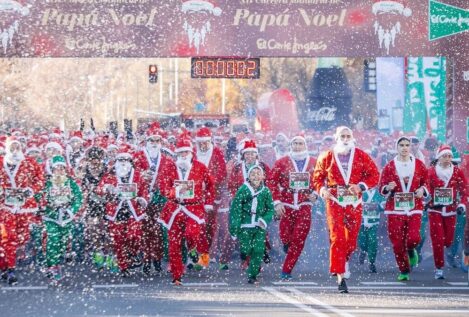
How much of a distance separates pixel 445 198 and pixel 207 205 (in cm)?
333

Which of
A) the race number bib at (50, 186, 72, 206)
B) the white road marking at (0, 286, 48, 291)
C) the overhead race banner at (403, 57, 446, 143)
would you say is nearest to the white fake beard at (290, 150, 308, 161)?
the race number bib at (50, 186, 72, 206)

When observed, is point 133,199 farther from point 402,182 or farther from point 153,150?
point 402,182

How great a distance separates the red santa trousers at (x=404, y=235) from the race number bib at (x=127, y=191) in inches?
138

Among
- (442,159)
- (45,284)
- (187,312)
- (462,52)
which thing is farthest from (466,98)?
(187,312)

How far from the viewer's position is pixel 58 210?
17.7 metres

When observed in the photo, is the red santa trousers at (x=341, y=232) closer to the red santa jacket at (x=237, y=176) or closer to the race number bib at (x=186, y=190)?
the race number bib at (x=186, y=190)

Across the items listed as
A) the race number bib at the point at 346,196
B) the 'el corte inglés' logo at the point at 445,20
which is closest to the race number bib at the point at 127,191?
the race number bib at the point at 346,196

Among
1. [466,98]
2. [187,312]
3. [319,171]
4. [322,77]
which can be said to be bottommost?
[187,312]

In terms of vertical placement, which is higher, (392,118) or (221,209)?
(392,118)

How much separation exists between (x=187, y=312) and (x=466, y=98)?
10.9 m

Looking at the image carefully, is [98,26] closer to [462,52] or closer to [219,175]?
[219,175]

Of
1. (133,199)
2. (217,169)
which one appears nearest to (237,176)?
(217,169)

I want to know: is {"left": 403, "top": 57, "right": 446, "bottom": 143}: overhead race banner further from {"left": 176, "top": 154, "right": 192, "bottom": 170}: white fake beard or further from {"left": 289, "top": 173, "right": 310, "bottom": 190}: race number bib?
{"left": 176, "top": 154, "right": 192, "bottom": 170}: white fake beard

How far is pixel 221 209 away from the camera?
66.7 ft
